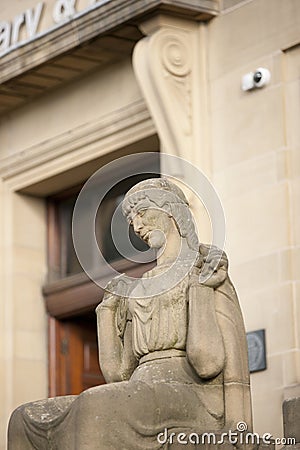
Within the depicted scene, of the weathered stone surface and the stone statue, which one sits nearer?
the stone statue

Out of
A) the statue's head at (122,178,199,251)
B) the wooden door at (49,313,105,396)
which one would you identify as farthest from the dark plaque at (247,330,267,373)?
the wooden door at (49,313,105,396)

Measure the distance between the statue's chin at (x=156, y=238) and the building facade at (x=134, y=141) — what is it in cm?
108

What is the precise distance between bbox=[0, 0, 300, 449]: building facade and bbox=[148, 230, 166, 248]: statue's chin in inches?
42.7

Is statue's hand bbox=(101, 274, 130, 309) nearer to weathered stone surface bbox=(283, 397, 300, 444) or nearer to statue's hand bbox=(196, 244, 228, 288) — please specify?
statue's hand bbox=(196, 244, 228, 288)

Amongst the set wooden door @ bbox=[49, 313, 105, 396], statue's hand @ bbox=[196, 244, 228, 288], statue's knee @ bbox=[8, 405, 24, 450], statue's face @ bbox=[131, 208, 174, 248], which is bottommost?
statue's knee @ bbox=[8, 405, 24, 450]

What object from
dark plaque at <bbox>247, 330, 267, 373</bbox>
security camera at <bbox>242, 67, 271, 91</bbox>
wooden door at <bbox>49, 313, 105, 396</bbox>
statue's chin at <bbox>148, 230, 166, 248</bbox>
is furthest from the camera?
wooden door at <bbox>49, 313, 105, 396</bbox>

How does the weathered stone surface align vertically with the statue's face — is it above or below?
below

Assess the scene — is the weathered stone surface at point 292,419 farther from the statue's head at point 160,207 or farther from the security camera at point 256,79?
the security camera at point 256,79

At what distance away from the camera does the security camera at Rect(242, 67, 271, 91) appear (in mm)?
13656

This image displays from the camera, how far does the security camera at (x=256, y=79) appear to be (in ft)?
44.8

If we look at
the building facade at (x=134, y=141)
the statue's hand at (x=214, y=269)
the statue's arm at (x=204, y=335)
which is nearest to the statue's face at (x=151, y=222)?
the statue's hand at (x=214, y=269)

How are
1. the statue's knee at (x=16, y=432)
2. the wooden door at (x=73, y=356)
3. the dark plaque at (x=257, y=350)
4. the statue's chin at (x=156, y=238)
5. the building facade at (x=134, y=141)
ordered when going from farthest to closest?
the wooden door at (x=73, y=356)
the building facade at (x=134, y=141)
the dark plaque at (x=257, y=350)
the statue's chin at (x=156, y=238)
the statue's knee at (x=16, y=432)

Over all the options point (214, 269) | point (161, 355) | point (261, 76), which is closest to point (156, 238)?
point (214, 269)

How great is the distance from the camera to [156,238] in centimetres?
1023
